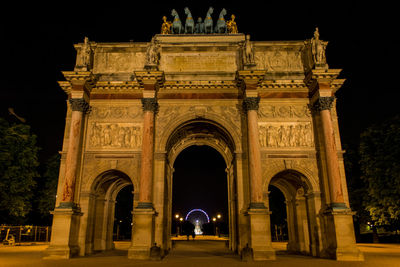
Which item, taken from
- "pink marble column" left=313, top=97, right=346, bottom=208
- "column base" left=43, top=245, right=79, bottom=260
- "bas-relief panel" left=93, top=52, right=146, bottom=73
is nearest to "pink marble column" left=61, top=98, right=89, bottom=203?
"column base" left=43, top=245, right=79, bottom=260

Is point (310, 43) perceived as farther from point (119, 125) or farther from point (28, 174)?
point (28, 174)

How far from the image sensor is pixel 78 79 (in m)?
21.0

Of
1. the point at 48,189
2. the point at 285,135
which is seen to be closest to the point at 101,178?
the point at 285,135

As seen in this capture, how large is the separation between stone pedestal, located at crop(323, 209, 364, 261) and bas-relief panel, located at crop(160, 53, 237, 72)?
37.8ft

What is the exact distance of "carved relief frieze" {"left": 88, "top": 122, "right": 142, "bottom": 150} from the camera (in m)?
21.5

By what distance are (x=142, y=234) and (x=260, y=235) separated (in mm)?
6501

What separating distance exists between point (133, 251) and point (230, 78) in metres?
12.6

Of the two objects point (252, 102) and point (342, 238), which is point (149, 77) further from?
point (342, 238)

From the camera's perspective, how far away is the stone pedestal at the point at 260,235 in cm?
1758

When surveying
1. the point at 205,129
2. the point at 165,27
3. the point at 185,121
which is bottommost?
the point at 185,121

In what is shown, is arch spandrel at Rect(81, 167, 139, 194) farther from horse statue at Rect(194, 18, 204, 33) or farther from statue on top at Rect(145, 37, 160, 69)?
horse statue at Rect(194, 18, 204, 33)

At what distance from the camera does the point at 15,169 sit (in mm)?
29953

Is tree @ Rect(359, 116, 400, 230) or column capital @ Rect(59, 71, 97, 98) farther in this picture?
tree @ Rect(359, 116, 400, 230)

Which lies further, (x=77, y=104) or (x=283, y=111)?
(x=283, y=111)
